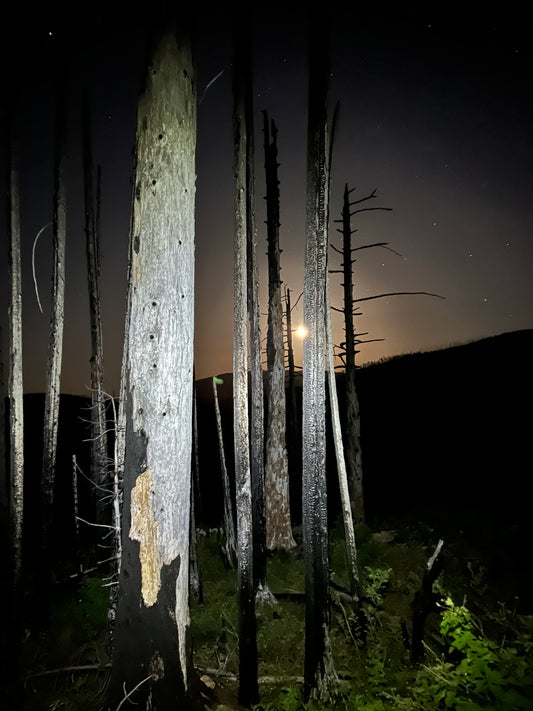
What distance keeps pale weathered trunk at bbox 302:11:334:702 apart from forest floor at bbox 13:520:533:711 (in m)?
0.49

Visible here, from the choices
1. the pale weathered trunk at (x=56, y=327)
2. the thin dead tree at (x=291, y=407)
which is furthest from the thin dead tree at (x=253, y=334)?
the thin dead tree at (x=291, y=407)

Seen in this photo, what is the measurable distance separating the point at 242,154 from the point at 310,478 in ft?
14.1

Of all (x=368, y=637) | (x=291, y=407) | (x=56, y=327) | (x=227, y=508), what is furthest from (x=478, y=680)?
(x=291, y=407)

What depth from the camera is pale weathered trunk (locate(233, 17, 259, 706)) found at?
3.92 m

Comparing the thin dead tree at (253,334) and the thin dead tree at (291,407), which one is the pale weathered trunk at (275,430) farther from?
the thin dead tree at (291,407)

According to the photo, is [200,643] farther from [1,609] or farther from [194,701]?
[1,609]

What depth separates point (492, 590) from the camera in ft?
20.1

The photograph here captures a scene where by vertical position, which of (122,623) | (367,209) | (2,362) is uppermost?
(367,209)

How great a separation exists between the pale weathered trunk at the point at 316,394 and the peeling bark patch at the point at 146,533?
1573mm

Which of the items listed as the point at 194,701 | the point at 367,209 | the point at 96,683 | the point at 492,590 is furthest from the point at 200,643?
the point at 367,209

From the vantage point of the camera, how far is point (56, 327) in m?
6.77

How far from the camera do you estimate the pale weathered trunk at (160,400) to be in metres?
2.90

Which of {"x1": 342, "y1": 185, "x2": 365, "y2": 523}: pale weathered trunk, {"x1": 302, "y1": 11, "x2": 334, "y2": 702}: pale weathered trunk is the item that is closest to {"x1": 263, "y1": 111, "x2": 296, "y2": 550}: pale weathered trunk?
{"x1": 342, "y1": 185, "x2": 365, "y2": 523}: pale weathered trunk

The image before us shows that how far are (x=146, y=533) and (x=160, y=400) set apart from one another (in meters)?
1.06
